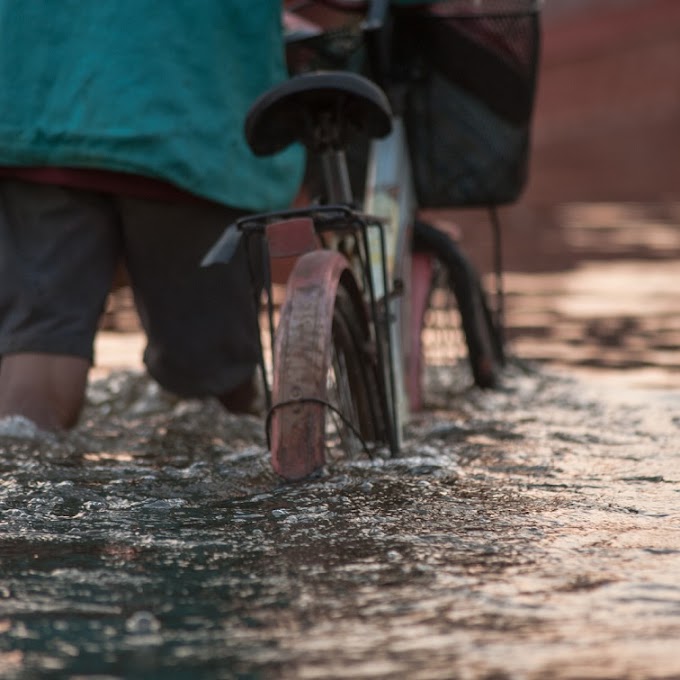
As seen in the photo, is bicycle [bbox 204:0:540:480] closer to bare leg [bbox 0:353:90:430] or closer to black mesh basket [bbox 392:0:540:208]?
black mesh basket [bbox 392:0:540:208]

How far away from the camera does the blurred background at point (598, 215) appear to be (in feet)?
25.0

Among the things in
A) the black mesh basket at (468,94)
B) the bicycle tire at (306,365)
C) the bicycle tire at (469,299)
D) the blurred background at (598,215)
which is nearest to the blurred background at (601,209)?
the blurred background at (598,215)

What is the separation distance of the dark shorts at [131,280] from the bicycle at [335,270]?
29 cm

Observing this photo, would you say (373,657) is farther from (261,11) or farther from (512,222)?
(512,222)

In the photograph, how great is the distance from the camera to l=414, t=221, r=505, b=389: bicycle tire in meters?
5.17

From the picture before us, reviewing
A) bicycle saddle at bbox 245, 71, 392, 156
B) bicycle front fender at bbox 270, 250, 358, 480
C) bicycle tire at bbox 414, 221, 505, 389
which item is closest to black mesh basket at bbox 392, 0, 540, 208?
bicycle tire at bbox 414, 221, 505, 389

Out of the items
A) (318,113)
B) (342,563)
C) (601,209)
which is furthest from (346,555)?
(601,209)

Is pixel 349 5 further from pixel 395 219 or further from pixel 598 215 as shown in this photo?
pixel 598 215

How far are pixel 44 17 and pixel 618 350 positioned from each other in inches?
159

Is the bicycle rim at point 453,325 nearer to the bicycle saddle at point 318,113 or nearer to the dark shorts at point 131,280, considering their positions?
the dark shorts at point 131,280

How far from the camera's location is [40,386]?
3.89m

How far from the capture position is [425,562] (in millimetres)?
2713

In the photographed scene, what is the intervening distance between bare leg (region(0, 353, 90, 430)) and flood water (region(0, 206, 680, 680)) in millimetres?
47

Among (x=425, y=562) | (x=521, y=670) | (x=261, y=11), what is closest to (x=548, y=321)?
(x=261, y=11)
